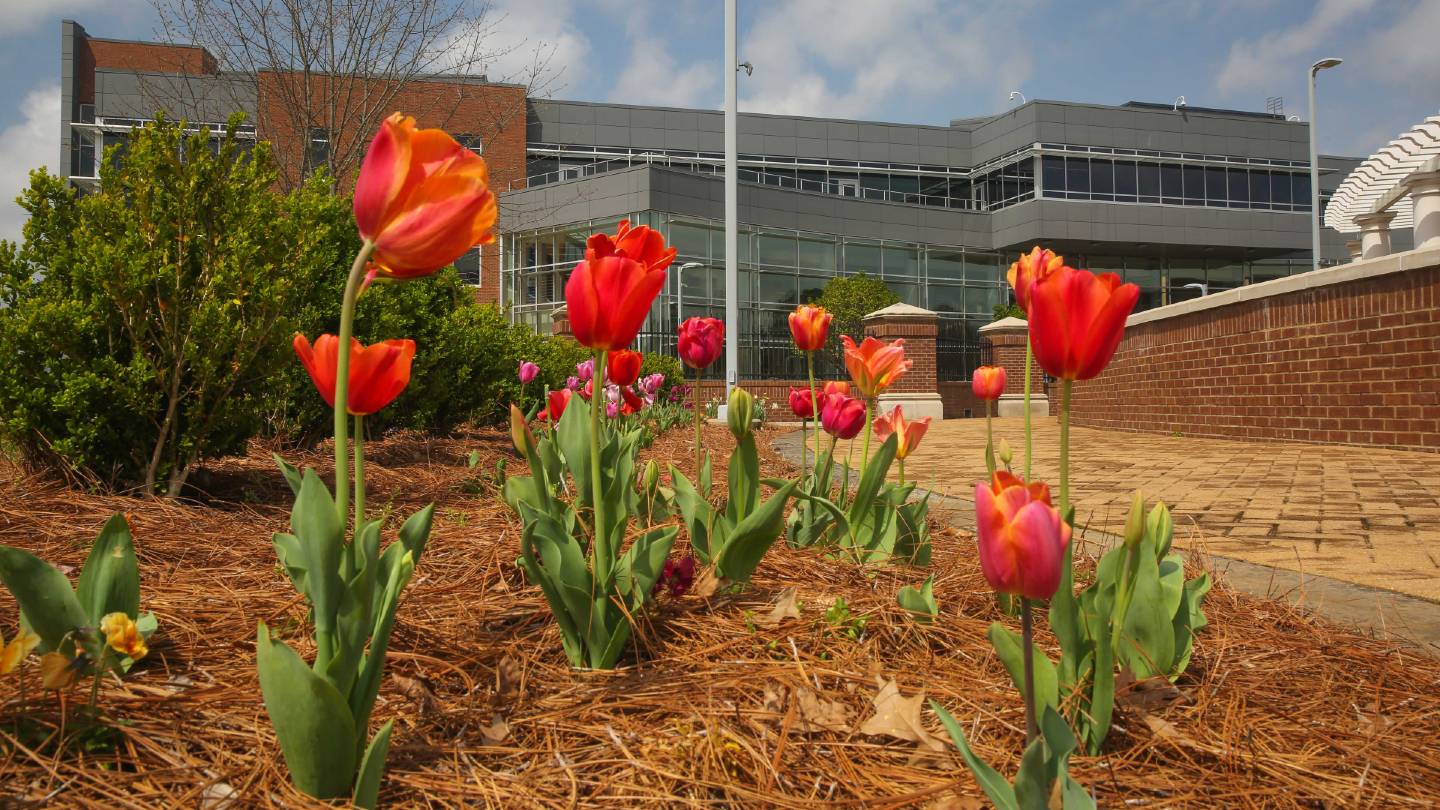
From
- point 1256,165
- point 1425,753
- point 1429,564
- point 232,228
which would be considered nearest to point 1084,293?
point 1425,753

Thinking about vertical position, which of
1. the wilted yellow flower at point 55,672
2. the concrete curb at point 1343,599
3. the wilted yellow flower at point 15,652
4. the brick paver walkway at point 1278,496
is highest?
the wilted yellow flower at point 15,652

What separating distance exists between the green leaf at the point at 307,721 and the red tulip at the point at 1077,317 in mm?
1020

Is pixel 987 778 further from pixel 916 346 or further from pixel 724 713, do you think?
pixel 916 346

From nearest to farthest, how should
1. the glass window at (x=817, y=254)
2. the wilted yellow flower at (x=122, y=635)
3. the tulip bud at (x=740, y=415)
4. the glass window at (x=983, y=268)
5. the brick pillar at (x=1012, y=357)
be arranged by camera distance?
1. the wilted yellow flower at (x=122, y=635)
2. the tulip bud at (x=740, y=415)
3. the brick pillar at (x=1012, y=357)
4. the glass window at (x=817, y=254)
5. the glass window at (x=983, y=268)

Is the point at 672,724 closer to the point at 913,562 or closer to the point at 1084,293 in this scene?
the point at 1084,293

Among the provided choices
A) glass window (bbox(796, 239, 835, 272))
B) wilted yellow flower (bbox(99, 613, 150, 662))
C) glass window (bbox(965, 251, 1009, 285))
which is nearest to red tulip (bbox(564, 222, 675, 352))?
wilted yellow flower (bbox(99, 613, 150, 662))

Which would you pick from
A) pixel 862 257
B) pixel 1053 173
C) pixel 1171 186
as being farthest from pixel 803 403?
Result: pixel 1171 186

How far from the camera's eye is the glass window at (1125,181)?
34875 millimetres

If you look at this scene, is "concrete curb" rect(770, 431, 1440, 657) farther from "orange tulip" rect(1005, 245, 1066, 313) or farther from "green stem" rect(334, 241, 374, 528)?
"green stem" rect(334, 241, 374, 528)

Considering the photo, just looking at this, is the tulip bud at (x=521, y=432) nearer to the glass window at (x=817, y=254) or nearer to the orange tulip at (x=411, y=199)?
the orange tulip at (x=411, y=199)

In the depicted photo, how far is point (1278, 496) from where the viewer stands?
189 inches

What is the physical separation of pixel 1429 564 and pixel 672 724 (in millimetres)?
2974

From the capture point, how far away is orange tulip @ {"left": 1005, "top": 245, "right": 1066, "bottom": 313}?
1229 mm

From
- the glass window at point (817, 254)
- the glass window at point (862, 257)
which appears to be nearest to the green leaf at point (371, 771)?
the glass window at point (817, 254)
